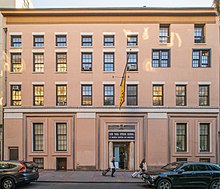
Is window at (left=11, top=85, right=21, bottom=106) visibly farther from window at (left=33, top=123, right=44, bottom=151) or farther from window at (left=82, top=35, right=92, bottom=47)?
window at (left=82, top=35, right=92, bottom=47)

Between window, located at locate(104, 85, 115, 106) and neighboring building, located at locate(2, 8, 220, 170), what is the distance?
0.09 metres

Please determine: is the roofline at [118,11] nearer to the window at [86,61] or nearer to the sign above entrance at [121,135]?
the window at [86,61]

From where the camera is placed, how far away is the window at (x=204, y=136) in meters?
21.7

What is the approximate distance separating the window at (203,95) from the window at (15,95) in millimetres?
16235

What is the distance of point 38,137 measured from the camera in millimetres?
21766

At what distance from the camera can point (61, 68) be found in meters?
22.0

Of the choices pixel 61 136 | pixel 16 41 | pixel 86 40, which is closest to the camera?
pixel 61 136

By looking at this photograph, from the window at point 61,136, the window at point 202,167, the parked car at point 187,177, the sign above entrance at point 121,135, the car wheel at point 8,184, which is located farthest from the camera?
the window at point 61,136

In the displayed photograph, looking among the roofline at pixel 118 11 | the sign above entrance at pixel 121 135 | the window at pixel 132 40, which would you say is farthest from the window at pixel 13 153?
the window at pixel 132 40

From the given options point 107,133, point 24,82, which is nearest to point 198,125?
point 107,133

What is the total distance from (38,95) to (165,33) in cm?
1282

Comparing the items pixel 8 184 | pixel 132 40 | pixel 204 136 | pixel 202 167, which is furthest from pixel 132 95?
pixel 8 184

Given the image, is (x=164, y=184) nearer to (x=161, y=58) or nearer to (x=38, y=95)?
(x=161, y=58)

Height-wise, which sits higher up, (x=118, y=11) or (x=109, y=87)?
(x=118, y=11)
